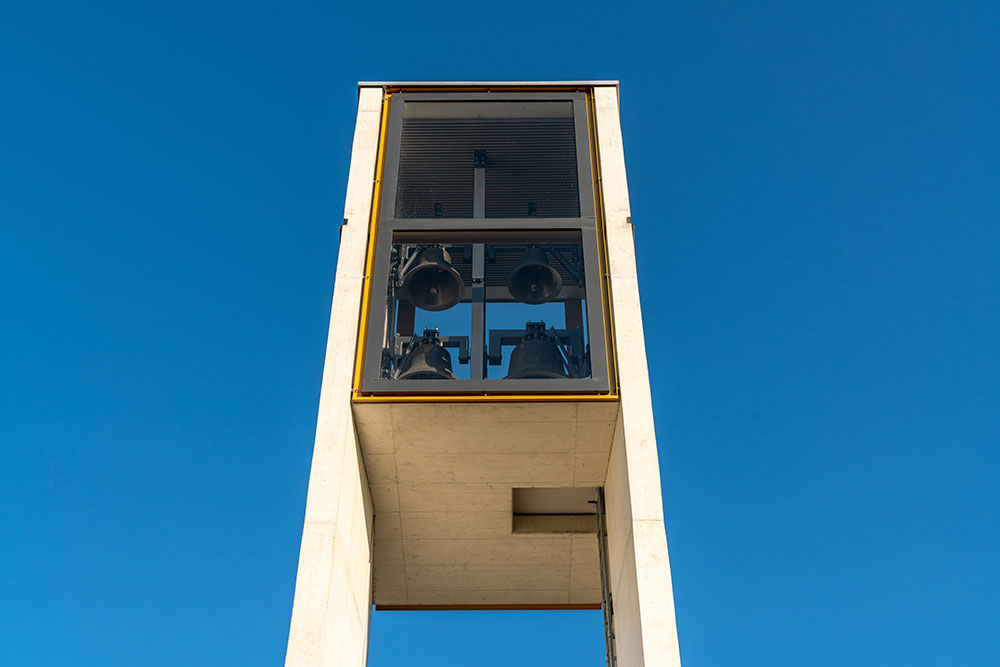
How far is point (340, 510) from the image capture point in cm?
874

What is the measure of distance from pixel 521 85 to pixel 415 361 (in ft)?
14.5

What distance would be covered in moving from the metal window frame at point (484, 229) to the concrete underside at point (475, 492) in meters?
0.17

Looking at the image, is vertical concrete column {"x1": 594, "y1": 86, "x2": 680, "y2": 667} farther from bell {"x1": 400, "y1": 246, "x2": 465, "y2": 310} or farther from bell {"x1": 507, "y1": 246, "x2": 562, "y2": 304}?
bell {"x1": 400, "y1": 246, "x2": 465, "y2": 310}

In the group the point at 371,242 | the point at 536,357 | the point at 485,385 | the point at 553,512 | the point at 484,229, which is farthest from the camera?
the point at 553,512

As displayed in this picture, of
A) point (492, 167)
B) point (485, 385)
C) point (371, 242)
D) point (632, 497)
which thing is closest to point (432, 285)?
point (371, 242)

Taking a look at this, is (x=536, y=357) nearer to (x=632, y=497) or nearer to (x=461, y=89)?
(x=632, y=497)

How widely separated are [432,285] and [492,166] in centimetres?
205

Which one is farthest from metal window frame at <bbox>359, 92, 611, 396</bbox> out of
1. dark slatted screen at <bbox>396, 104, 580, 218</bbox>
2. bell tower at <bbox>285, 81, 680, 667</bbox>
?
dark slatted screen at <bbox>396, 104, 580, 218</bbox>

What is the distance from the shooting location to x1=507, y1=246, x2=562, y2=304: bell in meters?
10.7

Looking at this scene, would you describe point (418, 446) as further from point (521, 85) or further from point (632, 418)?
point (521, 85)

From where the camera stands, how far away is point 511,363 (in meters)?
10.0

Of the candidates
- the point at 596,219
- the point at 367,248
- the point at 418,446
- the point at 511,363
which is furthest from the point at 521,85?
the point at 418,446

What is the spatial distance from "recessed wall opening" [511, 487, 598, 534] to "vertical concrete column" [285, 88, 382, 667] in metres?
1.75

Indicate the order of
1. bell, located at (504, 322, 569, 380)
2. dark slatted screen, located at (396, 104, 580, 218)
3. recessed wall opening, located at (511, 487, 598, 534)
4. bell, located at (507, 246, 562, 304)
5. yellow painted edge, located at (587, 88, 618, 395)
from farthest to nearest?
dark slatted screen, located at (396, 104, 580, 218)
recessed wall opening, located at (511, 487, 598, 534)
bell, located at (507, 246, 562, 304)
bell, located at (504, 322, 569, 380)
yellow painted edge, located at (587, 88, 618, 395)
